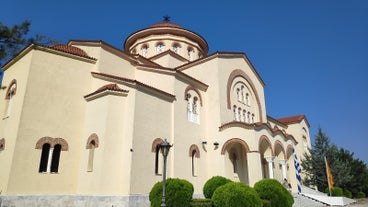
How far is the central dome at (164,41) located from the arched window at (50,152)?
14014mm

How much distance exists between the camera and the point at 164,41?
1032 inches

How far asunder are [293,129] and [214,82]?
17.6 metres

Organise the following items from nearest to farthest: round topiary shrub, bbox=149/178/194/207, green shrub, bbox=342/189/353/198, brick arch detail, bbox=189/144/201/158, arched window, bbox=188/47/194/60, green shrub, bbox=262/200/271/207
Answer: round topiary shrub, bbox=149/178/194/207
green shrub, bbox=262/200/271/207
brick arch detail, bbox=189/144/201/158
green shrub, bbox=342/189/353/198
arched window, bbox=188/47/194/60

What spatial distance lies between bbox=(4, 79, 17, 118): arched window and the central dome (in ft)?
42.1

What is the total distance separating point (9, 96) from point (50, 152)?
189 inches

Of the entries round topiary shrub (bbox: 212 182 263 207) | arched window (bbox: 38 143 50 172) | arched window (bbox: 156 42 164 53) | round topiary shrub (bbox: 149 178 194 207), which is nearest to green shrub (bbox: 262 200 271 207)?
round topiary shrub (bbox: 212 182 263 207)

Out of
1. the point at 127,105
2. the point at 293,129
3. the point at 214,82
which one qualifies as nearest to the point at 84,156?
the point at 127,105

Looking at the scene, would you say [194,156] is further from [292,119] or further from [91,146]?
[292,119]

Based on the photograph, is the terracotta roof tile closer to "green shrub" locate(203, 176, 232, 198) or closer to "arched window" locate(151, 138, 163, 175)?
"green shrub" locate(203, 176, 232, 198)

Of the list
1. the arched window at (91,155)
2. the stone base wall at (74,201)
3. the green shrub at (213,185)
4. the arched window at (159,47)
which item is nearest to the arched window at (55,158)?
the stone base wall at (74,201)

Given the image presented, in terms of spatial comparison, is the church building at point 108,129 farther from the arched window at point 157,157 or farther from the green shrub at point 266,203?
the green shrub at point 266,203

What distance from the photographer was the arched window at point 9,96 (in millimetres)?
14818

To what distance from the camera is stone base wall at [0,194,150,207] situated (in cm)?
1200

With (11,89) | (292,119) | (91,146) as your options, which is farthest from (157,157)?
(292,119)
